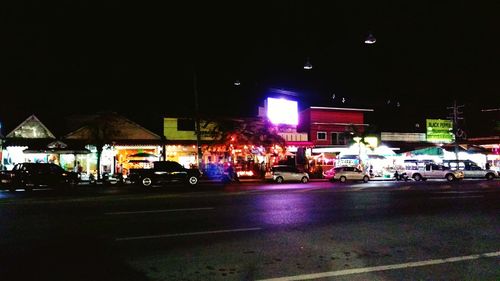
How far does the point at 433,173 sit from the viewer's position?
39.3 m

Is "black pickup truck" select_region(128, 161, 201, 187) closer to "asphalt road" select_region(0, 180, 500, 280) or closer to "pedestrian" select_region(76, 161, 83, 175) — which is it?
"pedestrian" select_region(76, 161, 83, 175)

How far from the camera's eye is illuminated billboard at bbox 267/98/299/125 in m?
46.3

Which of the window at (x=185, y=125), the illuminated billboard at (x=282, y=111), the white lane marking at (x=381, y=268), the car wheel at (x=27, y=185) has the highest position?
the illuminated billboard at (x=282, y=111)

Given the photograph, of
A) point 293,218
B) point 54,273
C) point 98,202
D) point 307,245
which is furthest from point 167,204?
point 54,273

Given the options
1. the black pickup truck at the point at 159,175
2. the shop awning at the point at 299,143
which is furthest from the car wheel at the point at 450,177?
the black pickup truck at the point at 159,175

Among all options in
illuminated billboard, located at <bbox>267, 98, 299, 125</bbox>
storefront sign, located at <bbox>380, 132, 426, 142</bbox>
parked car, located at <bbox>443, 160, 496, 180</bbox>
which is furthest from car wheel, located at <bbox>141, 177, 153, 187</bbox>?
storefront sign, located at <bbox>380, 132, 426, 142</bbox>

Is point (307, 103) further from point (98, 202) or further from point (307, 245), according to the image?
point (307, 245)

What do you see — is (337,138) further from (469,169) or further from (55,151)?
Result: (55,151)

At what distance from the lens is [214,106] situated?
49188 millimetres

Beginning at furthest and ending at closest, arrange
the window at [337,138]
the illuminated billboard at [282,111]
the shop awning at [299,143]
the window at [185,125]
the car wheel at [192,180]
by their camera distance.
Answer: the window at [337,138]
the illuminated billboard at [282,111]
the shop awning at [299,143]
the window at [185,125]
the car wheel at [192,180]

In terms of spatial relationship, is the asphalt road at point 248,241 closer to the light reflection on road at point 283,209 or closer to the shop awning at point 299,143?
the light reflection on road at point 283,209

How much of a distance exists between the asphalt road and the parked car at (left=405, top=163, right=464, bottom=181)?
25576 mm

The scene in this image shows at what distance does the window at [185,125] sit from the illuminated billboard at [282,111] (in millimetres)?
Answer: 8196

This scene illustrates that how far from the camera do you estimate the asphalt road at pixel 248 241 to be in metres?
6.74
